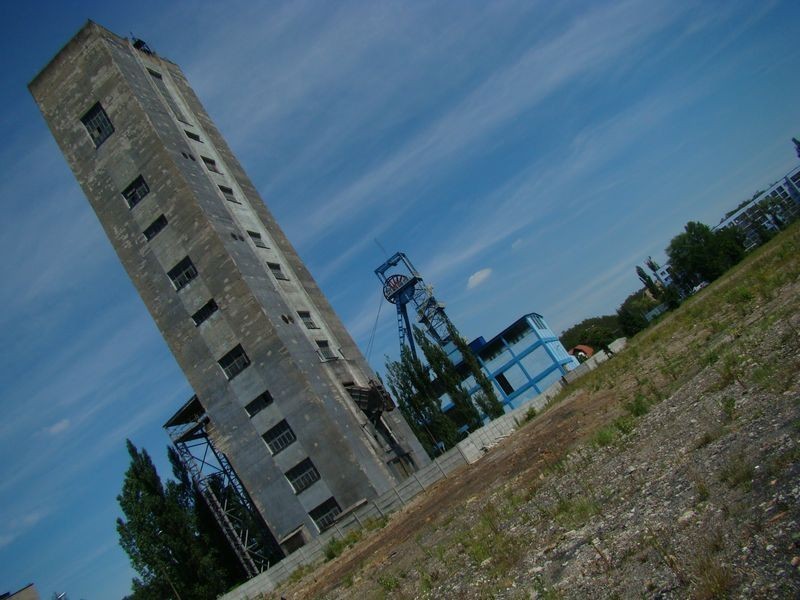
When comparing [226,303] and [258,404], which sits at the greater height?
[226,303]

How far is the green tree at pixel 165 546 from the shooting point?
3753 cm

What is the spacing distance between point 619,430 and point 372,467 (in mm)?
19329

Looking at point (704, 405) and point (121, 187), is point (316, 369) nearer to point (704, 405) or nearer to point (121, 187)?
point (121, 187)

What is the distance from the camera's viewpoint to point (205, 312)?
34.5 m

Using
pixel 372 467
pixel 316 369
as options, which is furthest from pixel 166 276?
pixel 372 467

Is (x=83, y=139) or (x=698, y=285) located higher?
(x=83, y=139)

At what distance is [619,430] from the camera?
1445 centimetres

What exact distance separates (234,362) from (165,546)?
47.5 ft

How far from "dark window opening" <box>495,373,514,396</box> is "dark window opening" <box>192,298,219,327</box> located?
36019 mm

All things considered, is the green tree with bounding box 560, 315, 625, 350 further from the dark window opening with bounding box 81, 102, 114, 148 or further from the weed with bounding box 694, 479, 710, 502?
the weed with bounding box 694, 479, 710, 502

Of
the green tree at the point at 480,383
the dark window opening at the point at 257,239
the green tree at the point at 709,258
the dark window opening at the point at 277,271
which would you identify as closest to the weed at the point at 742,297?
the dark window opening at the point at 277,271

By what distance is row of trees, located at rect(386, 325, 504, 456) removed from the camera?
50.8 metres

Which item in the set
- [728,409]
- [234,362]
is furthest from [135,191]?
[728,409]

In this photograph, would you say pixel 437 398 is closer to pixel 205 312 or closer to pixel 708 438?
pixel 205 312
